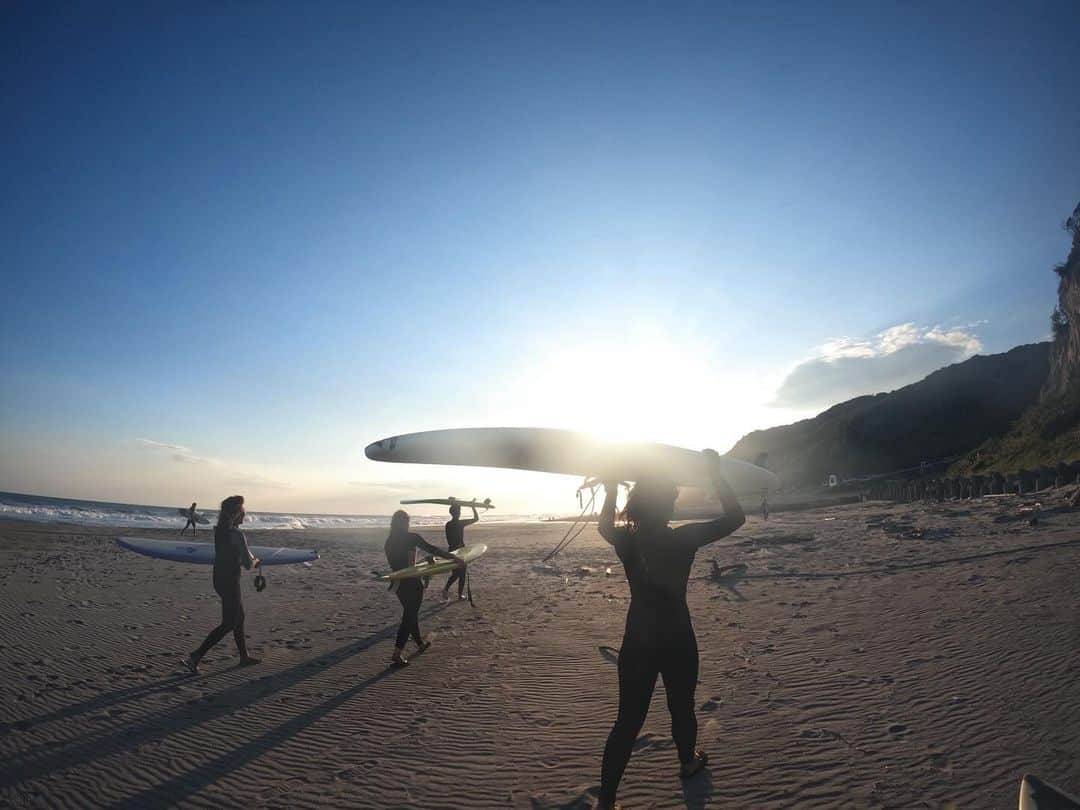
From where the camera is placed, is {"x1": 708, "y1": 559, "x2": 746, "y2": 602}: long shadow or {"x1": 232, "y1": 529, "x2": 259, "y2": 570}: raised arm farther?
{"x1": 708, "y1": 559, "x2": 746, "y2": 602}: long shadow

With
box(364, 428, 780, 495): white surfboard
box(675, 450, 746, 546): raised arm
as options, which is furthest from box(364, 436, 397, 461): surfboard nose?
box(675, 450, 746, 546): raised arm

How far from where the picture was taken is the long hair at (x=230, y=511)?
6850 millimetres

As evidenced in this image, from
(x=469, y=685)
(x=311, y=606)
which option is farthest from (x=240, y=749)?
(x=311, y=606)

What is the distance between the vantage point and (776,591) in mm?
10641

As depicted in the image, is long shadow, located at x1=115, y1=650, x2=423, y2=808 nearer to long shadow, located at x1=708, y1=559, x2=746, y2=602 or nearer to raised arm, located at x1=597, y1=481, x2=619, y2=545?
raised arm, located at x1=597, y1=481, x2=619, y2=545

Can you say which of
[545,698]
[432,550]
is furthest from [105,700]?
[545,698]

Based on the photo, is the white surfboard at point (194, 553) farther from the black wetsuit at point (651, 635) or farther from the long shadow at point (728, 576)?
the black wetsuit at point (651, 635)

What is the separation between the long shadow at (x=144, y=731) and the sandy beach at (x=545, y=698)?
33 millimetres

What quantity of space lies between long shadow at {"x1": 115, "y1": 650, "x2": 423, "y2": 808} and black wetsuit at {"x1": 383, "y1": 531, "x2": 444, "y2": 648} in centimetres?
129

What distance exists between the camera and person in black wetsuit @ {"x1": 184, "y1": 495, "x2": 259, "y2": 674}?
22.3 ft

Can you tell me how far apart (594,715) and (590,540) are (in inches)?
843

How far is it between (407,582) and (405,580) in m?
0.05

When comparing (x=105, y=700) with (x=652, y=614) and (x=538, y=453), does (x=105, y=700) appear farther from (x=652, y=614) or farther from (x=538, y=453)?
(x=652, y=614)

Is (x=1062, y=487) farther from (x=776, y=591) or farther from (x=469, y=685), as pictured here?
(x=469, y=685)
